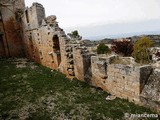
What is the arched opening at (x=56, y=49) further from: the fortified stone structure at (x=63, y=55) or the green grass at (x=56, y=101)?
the green grass at (x=56, y=101)

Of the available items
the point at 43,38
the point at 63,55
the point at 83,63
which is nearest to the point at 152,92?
the point at 83,63

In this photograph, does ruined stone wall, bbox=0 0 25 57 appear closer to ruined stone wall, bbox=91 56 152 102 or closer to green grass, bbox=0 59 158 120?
green grass, bbox=0 59 158 120

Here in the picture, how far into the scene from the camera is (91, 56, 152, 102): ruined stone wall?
22.6 feet

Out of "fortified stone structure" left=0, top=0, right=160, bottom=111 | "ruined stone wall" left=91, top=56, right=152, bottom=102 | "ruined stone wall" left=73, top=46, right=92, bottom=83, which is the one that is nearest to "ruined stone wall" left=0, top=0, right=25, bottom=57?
"fortified stone structure" left=0, top=0, right=160, bottom=111

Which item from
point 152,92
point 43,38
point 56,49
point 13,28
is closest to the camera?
point 152,92

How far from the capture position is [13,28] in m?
19.4

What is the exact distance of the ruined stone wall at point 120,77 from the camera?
6887 mm

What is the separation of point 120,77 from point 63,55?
491 cm

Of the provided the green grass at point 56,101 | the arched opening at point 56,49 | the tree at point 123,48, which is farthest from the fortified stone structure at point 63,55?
the tree at point 123,48

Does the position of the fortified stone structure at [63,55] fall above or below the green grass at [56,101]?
above

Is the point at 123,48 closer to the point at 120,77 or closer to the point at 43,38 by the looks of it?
Result: the point at 43,38

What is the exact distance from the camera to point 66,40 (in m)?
11.4

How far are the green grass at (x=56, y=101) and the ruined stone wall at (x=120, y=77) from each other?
0.35 meters

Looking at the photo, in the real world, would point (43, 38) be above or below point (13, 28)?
below
